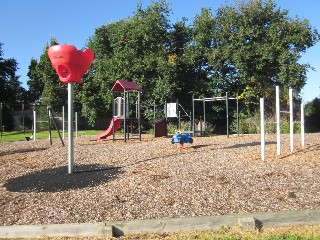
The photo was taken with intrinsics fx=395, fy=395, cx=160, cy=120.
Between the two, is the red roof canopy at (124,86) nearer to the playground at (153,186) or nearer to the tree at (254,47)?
the playground at (153,186)

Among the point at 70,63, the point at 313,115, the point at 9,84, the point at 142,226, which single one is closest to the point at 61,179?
the point at 70,63

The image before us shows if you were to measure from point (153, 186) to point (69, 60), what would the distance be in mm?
3127

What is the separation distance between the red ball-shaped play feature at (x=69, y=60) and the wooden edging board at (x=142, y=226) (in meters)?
3.91

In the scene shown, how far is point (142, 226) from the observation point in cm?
494

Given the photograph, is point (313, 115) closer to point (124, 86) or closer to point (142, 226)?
point (124, 86)

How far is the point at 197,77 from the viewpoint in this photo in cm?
2583

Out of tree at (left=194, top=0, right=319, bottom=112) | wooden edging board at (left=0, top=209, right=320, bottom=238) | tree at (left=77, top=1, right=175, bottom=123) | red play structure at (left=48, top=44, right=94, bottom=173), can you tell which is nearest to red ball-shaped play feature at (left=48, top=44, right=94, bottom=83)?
red play structure at (left=48, top=44, right=94, bottom=173)

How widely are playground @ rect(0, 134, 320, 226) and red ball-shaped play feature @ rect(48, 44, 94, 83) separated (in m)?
2.01

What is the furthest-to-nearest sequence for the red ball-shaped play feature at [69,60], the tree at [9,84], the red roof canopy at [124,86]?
the tree at [9,84] → the red roof canopy at [124,86] → the red ball-shaped play feature at [69,60]

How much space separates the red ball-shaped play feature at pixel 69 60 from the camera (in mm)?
7945

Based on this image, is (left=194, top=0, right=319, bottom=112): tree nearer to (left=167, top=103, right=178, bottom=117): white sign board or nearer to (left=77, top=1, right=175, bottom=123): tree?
(left=77, top=1, right=175, bottom=123): tree

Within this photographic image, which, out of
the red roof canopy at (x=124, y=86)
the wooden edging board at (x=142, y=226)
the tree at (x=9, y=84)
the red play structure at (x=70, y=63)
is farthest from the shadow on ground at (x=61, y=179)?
the tree at (x=9, y=84)

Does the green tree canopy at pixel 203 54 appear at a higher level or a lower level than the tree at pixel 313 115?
higher

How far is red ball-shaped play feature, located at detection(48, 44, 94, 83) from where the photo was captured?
7.95m
